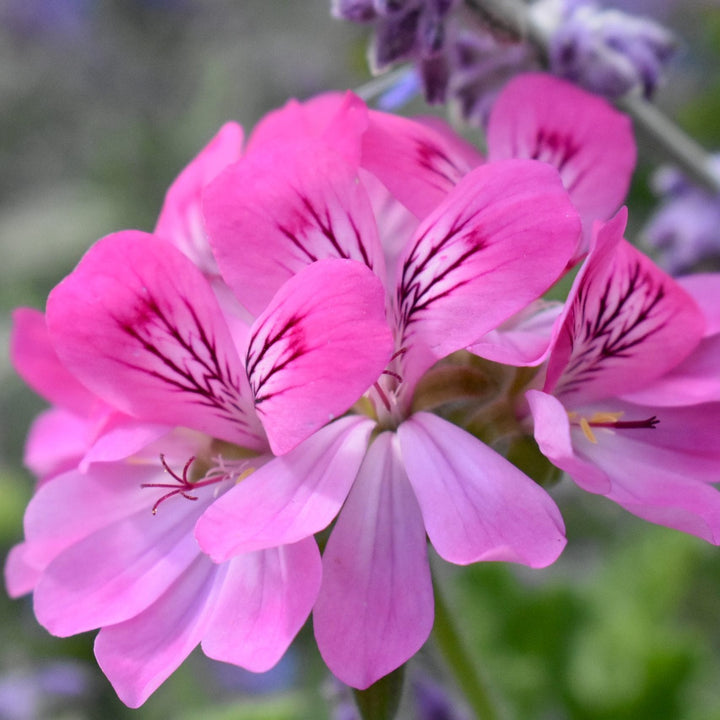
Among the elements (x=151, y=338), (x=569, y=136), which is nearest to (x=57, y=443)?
(x=151, y=338)

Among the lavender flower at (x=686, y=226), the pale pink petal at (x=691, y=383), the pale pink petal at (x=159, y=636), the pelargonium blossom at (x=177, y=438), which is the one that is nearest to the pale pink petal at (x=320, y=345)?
the pelargonium blossom at (x=177, y=438)

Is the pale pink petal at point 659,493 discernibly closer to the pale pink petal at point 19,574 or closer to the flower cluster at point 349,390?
the flower cluster at point 349,390

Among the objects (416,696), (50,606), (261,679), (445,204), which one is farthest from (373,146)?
(261,679)

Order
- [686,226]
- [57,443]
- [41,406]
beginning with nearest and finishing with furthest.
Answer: [57,443]
[686,226]
[41,406]

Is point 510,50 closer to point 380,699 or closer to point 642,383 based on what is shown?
point 642,383

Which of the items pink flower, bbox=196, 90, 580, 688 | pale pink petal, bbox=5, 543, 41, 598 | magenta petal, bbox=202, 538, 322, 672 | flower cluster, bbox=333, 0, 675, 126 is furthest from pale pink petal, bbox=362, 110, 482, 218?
pale pink petal, bbox=5, 543, 41, 598

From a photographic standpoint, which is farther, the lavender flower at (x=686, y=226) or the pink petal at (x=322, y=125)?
the lavender flower at (x=686, y=226)

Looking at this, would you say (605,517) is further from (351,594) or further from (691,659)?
(351,594)

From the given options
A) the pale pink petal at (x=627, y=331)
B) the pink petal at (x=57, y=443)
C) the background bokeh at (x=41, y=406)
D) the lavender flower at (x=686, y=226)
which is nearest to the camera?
the pale pink petal at (x=627, y=331)
